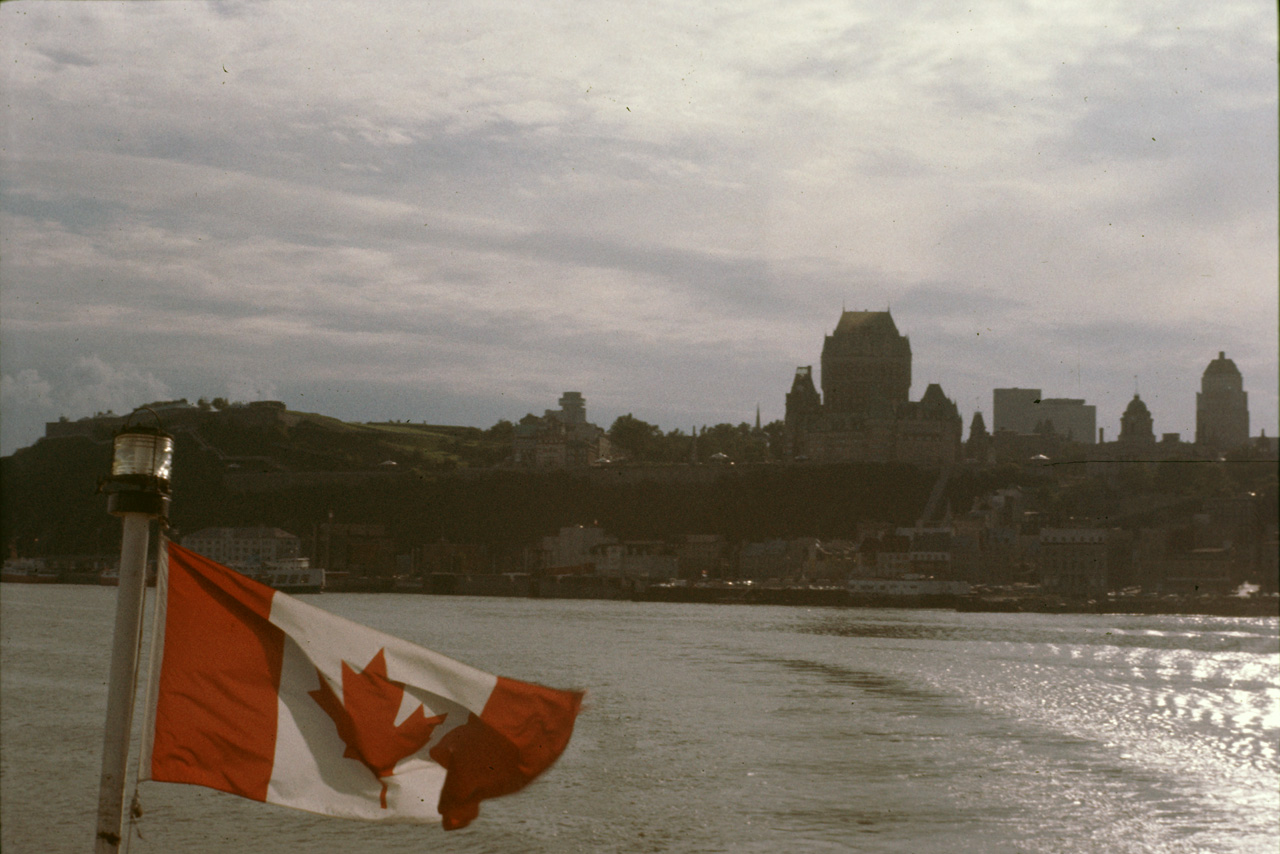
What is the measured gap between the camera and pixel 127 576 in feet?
10.2

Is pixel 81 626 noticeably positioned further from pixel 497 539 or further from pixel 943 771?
pixel 497 539

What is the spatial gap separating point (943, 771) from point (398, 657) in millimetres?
16025

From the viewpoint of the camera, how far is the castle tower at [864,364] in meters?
146

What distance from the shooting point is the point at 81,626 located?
45156 millimetres

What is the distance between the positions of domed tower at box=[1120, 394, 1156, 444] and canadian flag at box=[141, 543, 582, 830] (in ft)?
390

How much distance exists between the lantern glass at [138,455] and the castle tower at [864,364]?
464 ft

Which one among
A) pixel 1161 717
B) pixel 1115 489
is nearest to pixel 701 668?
pixel 1161 717

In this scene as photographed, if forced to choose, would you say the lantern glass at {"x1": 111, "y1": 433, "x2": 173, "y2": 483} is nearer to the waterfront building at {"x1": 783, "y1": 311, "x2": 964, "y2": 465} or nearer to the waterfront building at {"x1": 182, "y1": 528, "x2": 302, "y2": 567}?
the waterfront building at {"x1": 182, "y1": 528, "x2": 302, "y2": 567}

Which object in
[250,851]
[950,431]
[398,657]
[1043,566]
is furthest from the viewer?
[950,431]

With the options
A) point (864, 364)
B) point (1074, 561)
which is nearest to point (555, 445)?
point (864, 364)

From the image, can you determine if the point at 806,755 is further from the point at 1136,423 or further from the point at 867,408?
the point at 867,408

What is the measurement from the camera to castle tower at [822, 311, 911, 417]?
14575 centimetres

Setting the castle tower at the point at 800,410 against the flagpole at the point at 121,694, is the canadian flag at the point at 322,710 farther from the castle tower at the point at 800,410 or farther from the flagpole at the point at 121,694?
the castle tower at the point at 800,410

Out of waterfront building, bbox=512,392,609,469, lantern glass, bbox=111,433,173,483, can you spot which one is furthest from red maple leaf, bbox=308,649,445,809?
waterfront building, bbox=512,392,609,469
